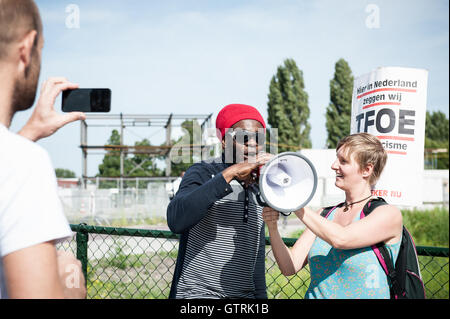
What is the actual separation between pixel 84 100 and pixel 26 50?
0.31 metres

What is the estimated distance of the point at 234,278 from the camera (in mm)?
1919

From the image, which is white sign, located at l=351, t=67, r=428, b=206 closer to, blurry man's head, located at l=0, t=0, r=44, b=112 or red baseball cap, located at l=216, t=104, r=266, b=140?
red baseball cap, located at l=216, t=104, r=266, b=140

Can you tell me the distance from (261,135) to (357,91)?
1431mm

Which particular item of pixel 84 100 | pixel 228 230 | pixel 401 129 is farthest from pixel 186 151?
pixel 84 100

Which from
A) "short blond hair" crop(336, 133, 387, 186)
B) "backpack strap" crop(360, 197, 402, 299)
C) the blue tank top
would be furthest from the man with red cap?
"backpack strap" crop(360, 197, 402, 299)

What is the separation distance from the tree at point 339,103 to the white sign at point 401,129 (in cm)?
3585

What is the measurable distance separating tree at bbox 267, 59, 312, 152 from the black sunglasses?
117 feet

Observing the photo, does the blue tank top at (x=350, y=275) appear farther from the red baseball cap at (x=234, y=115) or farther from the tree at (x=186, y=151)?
the tree at (x=186, y=151)

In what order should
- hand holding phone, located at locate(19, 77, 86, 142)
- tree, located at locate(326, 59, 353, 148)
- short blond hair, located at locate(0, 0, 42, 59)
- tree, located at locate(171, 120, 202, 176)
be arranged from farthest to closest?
tree, located at locate(326, 59, 353, 148) < tree, located at locate(171, 120, 202, 176) < hand holding phone, located at locate(19, 77, 86, 142) < short blond hair, located at locate(0, 0, 42, 59)

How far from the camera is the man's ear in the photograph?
1065 millimetres

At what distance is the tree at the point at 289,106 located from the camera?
37.8 meters
